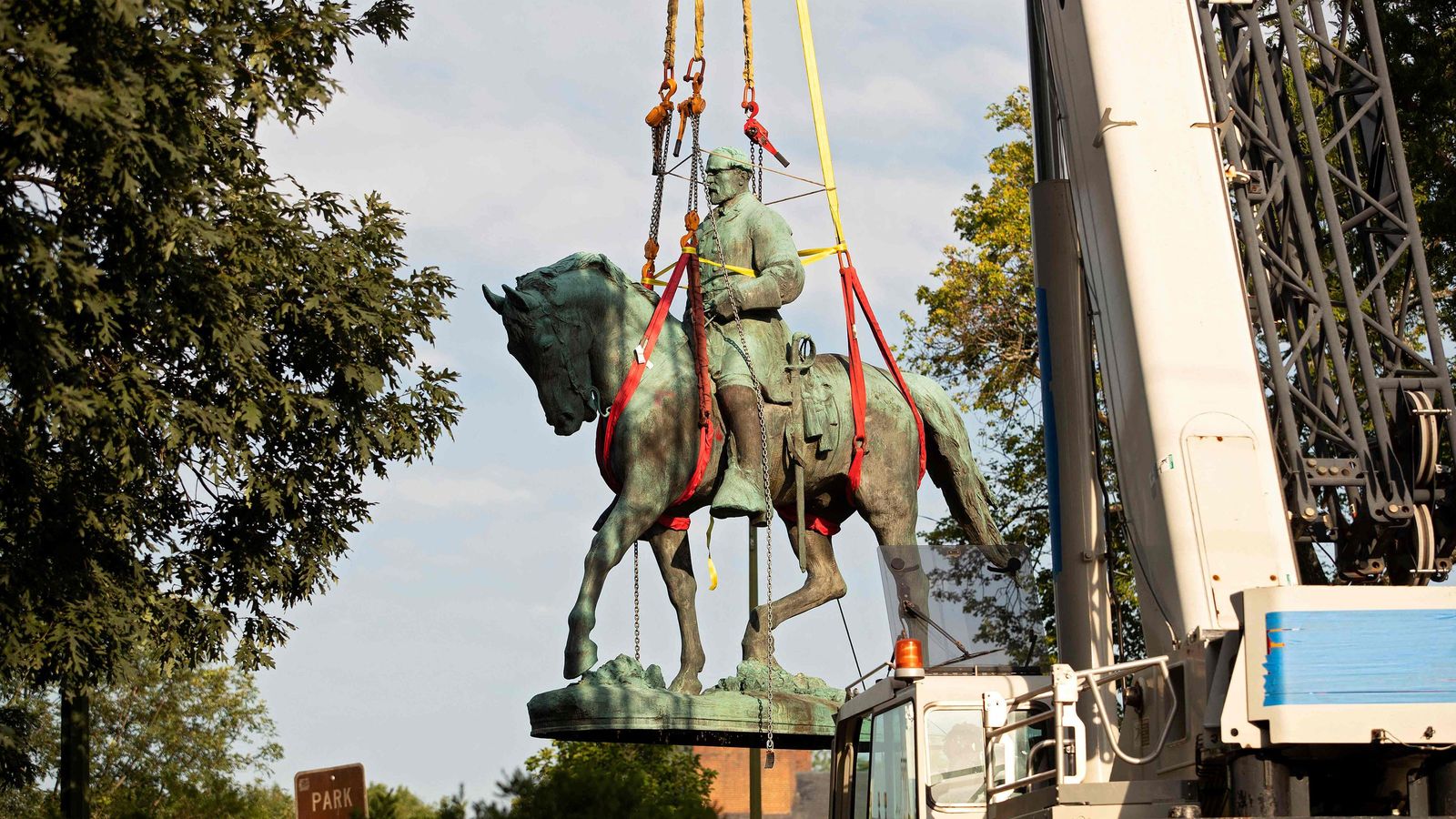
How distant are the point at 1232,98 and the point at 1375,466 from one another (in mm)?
2544

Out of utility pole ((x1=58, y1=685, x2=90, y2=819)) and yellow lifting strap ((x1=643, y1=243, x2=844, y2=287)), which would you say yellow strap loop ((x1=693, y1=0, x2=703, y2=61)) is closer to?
yellow lifting strap ((x1=643, y1=243, x2=844, y2=287))

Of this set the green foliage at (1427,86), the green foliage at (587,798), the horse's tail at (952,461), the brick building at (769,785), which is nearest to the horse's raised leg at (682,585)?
the horse's tail at (952,461)

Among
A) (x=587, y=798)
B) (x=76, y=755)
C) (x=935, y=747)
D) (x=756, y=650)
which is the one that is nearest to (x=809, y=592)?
(x=756, y=650)

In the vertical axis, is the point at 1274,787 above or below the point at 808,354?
below

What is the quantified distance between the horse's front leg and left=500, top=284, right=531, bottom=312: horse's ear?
A: 1.62 m

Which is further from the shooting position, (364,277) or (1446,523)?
(364,277)

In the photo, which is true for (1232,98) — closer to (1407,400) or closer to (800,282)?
(1407,400)

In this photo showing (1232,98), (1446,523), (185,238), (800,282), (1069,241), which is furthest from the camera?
(800,282)

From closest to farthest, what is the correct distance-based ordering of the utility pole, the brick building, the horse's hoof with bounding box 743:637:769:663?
the horse's hoof with bounding box 743:637:769:663, the utility pole, the brick building

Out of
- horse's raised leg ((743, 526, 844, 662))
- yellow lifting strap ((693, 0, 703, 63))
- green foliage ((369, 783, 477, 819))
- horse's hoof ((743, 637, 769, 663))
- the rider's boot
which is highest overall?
yellow lifting strap ((693, 0, 703, 63))

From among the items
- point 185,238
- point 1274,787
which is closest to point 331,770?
point 185,238

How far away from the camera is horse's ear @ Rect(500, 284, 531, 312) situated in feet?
48.8

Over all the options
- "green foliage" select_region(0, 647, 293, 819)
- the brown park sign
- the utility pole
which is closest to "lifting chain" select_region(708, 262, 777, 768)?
the brown park sign

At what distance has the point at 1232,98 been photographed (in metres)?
12.0
